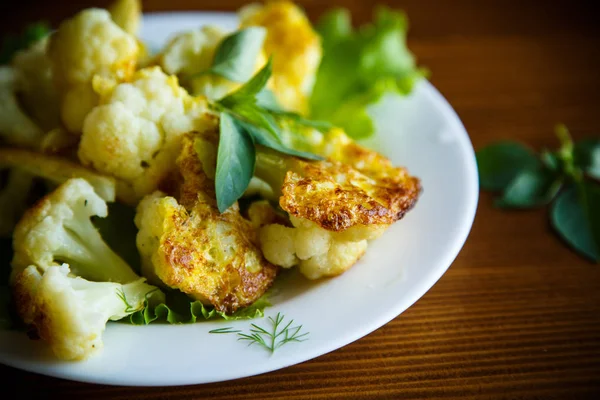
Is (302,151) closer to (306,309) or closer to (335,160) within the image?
(335,160)

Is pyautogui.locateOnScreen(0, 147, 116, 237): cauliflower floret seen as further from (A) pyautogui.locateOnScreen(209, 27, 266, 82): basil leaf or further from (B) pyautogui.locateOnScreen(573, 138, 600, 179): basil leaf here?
(B) pyautogui.locateOnScreen(573, 138, 600, 179): basil leaf

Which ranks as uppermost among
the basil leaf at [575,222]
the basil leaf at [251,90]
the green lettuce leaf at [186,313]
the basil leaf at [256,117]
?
the basil leaf at [251,90]

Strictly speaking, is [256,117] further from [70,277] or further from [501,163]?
[501,163]

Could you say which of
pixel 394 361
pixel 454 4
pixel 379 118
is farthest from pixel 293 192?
pixel 454 4

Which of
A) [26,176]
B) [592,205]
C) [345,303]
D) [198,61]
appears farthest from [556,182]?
[26,176]

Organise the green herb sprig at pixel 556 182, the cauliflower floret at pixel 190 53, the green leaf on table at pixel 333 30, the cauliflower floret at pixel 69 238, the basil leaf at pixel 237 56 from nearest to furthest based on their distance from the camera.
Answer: the cauliflower floret at pixel 69 238
the basil leaf at pixel 237 56
the cauliflower floret at pixel 190 53
the green herb sprig at pixel 556 182
the green leaf on table at pixel 333 30

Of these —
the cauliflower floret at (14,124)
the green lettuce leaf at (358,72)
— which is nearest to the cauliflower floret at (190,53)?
the cauliflower floret at (14,124)

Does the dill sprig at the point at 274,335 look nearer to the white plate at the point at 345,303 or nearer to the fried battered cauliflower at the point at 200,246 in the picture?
the white plate at the point at 345,303
